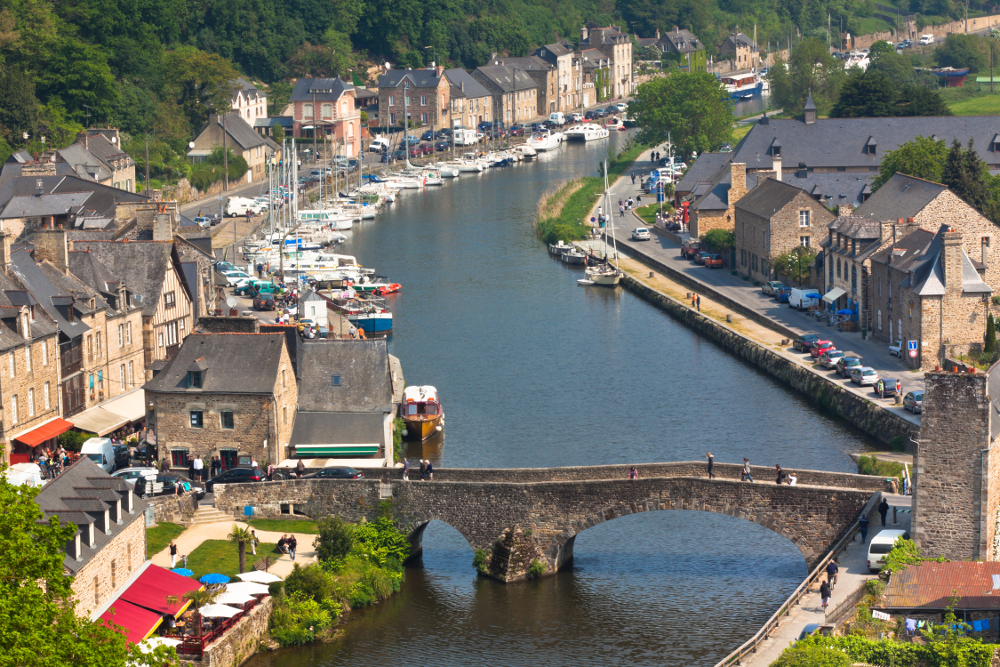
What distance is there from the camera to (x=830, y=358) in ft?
222

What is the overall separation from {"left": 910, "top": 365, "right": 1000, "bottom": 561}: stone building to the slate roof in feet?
202

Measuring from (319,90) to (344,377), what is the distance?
93.2 m

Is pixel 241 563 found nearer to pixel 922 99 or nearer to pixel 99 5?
pixel 922 99

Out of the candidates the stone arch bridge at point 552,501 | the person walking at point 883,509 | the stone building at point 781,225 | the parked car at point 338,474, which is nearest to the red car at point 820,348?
the stone building at point 781,225

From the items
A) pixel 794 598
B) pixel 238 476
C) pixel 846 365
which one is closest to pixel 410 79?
pixel 846 365

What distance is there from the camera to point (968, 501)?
41.4 m

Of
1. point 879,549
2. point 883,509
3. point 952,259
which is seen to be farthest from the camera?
point 952,259

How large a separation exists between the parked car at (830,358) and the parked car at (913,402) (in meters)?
6.98

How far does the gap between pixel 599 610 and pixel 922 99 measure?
A: 7958cm

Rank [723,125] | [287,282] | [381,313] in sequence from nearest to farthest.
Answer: [381,313], [287,282], [723,125]

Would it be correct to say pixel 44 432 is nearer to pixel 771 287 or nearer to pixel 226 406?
pixel 226 406

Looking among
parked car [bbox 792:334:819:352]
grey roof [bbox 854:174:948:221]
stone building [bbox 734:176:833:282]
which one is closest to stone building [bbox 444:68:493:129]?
stone building [bbox 734:176:833:282]

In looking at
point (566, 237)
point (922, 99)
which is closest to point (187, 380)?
point (566, 237)

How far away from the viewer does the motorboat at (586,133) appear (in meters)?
163
